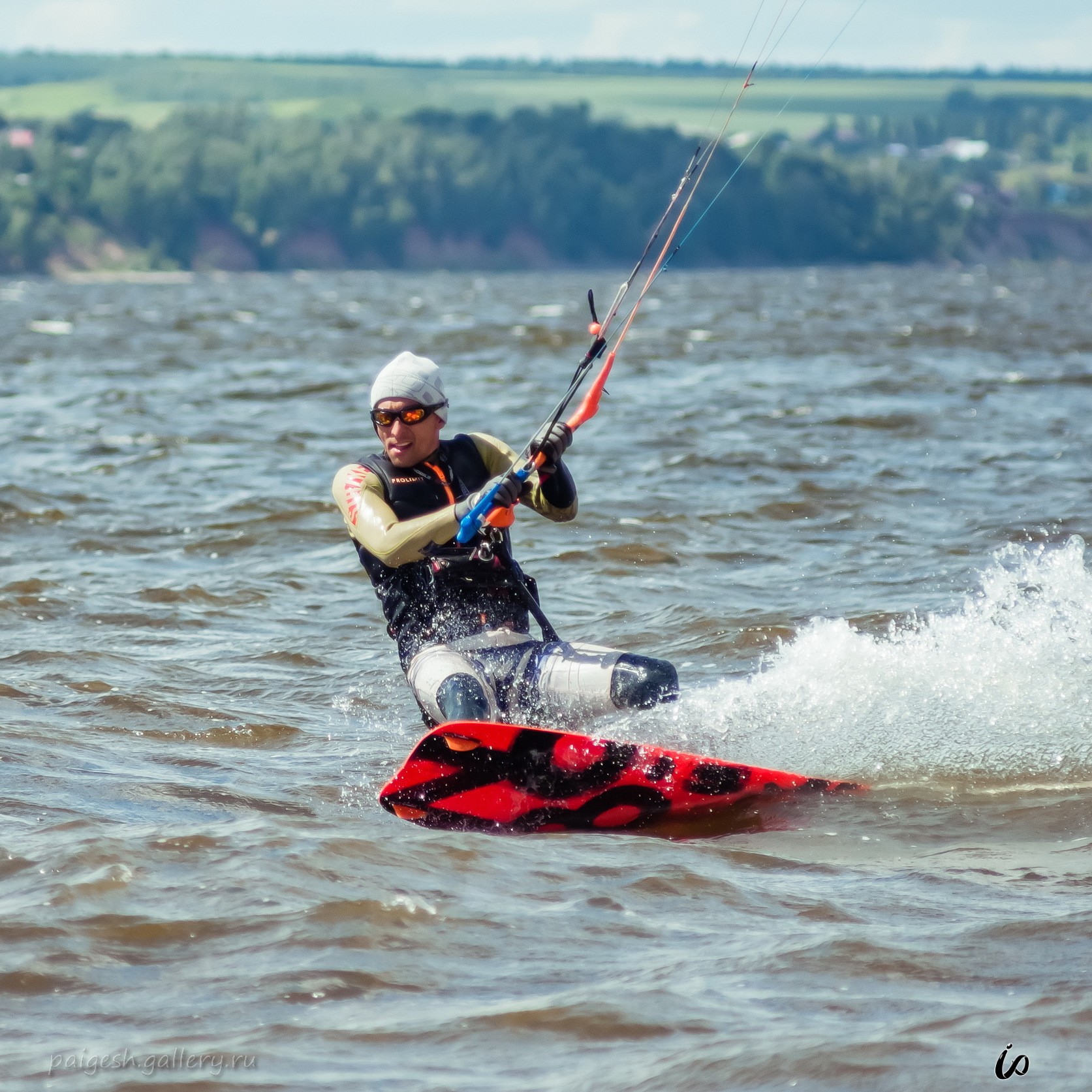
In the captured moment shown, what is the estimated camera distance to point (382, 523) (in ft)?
23.8

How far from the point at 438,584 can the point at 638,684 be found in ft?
3.43

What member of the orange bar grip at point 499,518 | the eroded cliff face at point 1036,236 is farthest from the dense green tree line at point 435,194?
the orange bar grip at point 499,518

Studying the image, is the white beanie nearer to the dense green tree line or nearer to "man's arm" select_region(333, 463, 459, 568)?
"man's arm" select_region(333, 463, 459, 568)

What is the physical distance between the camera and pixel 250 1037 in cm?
450

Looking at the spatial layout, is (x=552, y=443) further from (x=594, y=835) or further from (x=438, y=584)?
(x=594, y=835)

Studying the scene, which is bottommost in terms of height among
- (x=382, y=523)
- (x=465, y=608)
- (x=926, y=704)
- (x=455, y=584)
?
(x=926, y=704)

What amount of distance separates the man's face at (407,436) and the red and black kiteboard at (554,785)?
1406 mm

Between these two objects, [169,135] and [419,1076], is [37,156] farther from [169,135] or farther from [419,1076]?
[419,1076]

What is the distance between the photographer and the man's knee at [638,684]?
7.22 meters

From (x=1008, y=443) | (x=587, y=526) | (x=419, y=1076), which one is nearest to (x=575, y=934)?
(x=419, y=1076)

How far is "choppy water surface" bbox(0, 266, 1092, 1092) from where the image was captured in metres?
4.55

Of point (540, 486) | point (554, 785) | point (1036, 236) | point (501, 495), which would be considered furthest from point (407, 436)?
point (1036, 236)

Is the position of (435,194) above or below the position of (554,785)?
above

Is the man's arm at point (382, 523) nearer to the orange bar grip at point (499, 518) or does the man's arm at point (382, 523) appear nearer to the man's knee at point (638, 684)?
the orange bar grip at point (499, 518)
